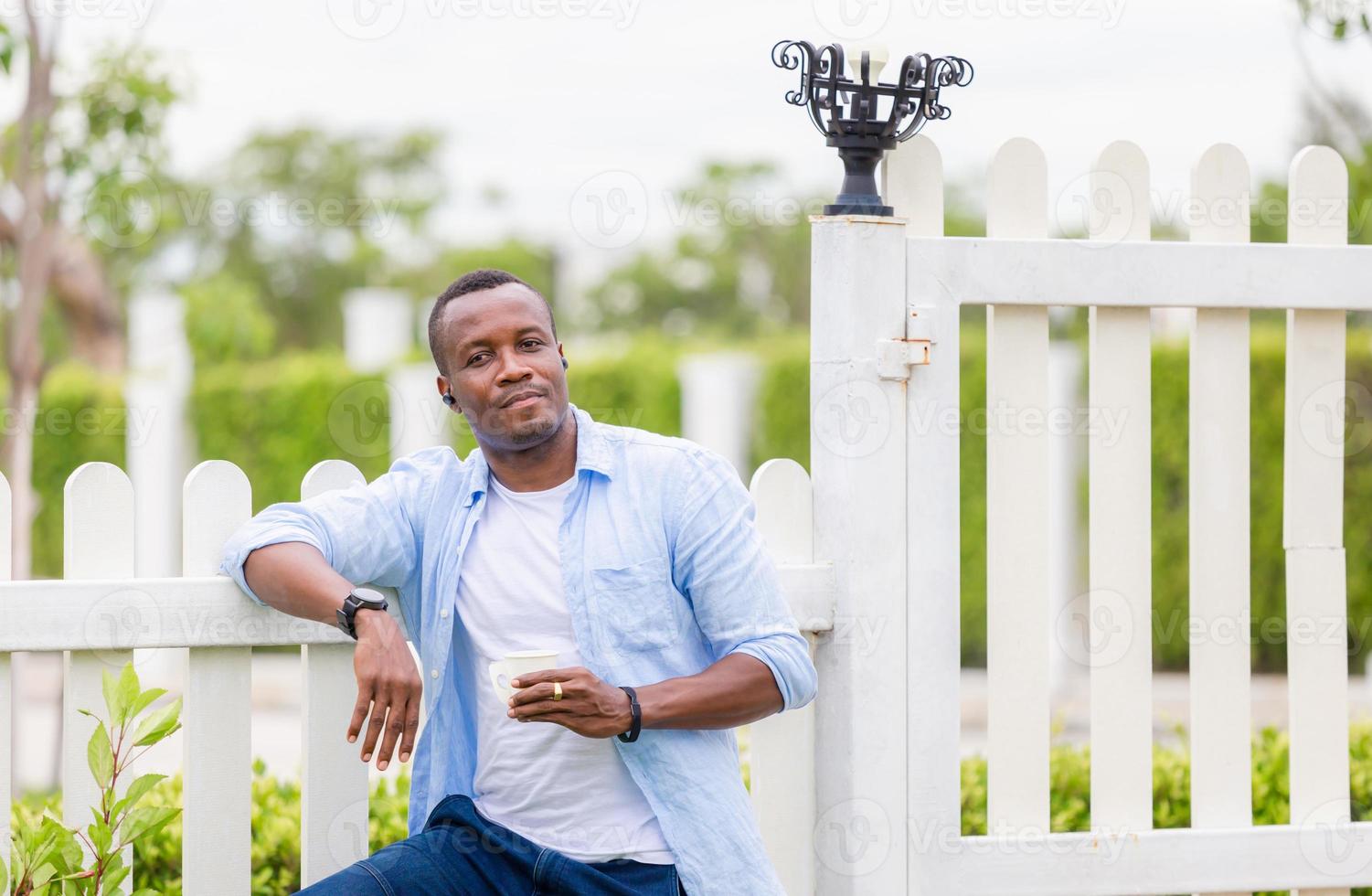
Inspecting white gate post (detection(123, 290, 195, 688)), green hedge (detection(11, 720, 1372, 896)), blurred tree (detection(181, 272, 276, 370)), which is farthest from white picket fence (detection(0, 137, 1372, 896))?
blurred tree (detection(181, 272, 276, 370))

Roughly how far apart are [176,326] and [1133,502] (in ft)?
44.0

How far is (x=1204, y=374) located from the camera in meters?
3.14

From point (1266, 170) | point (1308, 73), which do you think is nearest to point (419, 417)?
point (1308, 73)

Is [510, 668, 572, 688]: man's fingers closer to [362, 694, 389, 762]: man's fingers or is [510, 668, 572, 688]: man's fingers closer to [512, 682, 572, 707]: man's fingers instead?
[512, 682, 572, 707]: man's fingers

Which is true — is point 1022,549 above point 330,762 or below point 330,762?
above

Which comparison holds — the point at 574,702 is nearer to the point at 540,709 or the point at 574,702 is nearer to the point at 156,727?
the point at 540,709

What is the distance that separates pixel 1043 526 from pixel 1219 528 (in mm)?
416

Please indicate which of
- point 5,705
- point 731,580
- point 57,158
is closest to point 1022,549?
point 731,580

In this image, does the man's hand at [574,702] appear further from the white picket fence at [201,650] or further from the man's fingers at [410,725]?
the white picket fence at [201,650]

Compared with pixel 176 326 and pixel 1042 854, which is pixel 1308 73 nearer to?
pixel 1042 854

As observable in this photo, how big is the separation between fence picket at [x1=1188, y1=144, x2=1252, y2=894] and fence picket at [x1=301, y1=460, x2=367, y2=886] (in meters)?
1.83

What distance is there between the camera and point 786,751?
306 centimetres

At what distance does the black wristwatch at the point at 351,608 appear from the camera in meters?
2.50

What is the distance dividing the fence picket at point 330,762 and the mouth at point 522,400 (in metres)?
0.42
